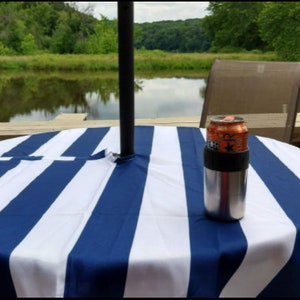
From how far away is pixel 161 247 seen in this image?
567mm

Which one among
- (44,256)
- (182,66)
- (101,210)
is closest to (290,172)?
(101,210)

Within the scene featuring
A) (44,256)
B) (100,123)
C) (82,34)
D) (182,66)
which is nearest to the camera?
(44,256)

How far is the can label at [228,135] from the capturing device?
0.58m

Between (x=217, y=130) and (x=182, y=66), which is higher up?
(x=217, y=130)

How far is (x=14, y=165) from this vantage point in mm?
983

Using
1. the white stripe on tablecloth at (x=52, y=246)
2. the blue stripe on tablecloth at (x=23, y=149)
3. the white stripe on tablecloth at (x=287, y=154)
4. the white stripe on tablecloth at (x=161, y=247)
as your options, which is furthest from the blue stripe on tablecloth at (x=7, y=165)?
the white stripe on tablecloth at (x=287, y=154)

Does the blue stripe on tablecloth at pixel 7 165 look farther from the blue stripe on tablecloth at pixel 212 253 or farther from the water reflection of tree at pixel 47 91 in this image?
the water reflection of tree at pixel 47 91

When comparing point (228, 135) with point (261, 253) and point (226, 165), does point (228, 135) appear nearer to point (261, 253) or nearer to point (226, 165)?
point (226, 165)

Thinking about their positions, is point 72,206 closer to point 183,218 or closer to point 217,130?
point 183,218

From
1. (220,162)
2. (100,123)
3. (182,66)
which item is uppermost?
(220,162)

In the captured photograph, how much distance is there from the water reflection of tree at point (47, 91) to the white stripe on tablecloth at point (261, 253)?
2758 millimetres

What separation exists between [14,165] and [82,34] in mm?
2653

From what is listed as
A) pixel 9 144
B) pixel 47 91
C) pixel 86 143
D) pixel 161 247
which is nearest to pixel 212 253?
pixel 161 247

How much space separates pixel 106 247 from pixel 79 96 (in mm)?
4090
